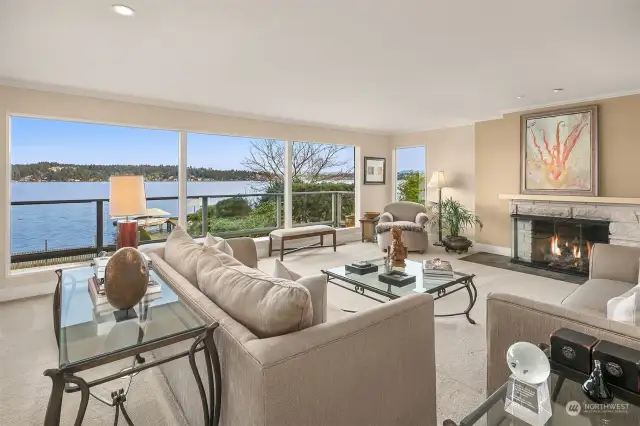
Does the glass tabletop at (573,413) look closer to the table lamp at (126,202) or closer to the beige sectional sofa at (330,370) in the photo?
the beige sectional sofa at (330,370)

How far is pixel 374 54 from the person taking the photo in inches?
114

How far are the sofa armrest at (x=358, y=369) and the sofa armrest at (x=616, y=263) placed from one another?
79.0 inches

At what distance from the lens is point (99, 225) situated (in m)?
4.48

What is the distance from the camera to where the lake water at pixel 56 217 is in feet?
13.0

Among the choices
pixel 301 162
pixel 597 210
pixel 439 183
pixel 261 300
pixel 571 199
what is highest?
pixel 301 162

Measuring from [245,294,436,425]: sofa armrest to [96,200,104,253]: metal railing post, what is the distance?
430 cm

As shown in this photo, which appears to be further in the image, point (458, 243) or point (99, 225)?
point (458, 243)

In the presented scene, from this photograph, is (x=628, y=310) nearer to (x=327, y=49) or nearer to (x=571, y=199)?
(x=327, y=49)

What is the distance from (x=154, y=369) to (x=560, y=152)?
534 cm

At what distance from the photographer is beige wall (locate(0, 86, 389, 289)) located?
11.7ft

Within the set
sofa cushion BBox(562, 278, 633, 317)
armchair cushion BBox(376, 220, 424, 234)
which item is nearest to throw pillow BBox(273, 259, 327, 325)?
sofa cushion BBox(562, 278, 633, 317)

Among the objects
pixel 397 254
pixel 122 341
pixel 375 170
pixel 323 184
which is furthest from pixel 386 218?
pixel 122 341

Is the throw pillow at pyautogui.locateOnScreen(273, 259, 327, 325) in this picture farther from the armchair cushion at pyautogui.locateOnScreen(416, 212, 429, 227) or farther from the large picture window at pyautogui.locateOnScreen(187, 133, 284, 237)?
the armchair cushion at pyautogui.locateOnScreen(416, 212, 429, 227)

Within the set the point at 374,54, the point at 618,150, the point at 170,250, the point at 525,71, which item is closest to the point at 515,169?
the point at 618,150
